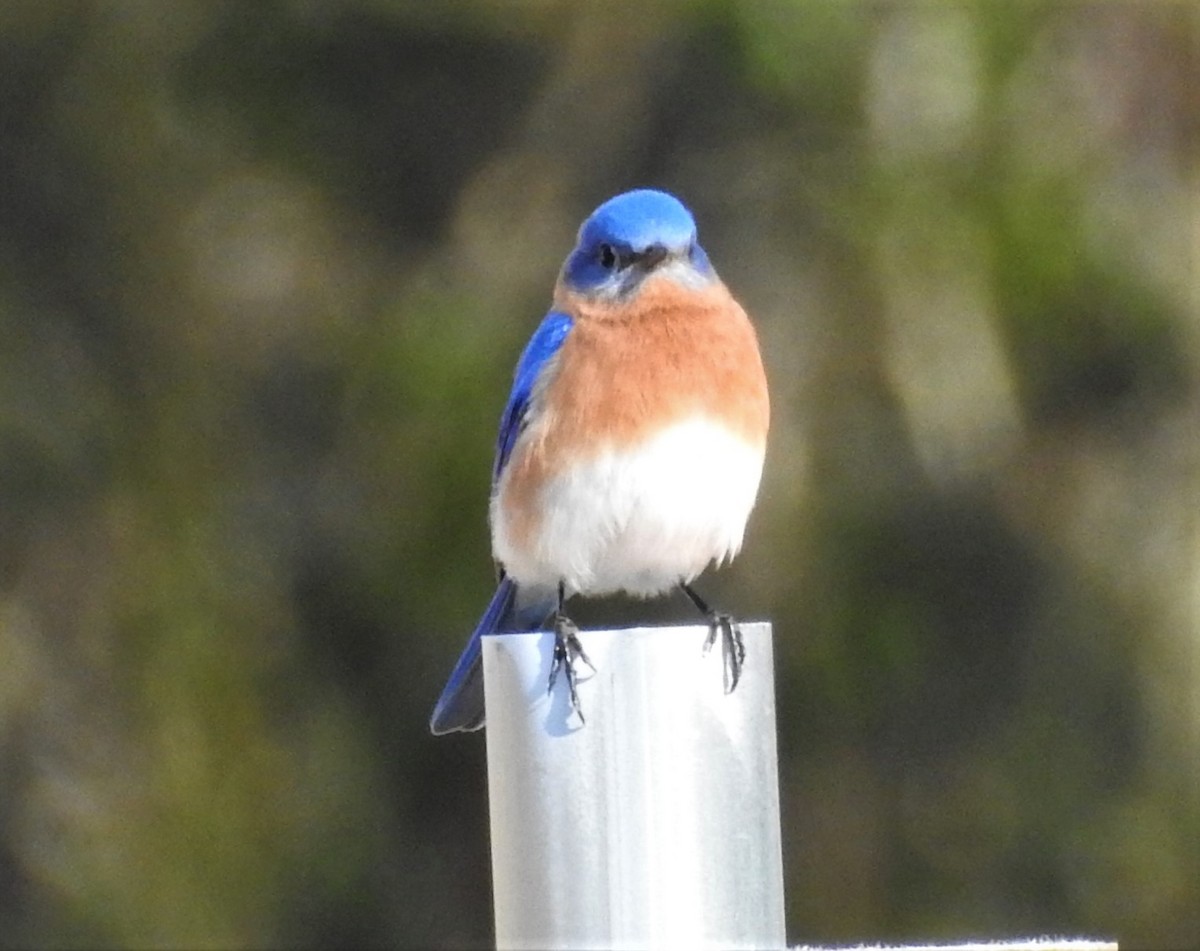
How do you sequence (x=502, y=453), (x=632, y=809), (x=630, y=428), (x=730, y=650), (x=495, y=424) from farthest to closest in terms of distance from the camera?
(x=495, y=424) → (x=502, y=453) → (x=630, y=428) → (x=730, y=650) → (x=632, y=809)

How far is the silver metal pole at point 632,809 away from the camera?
241 cm

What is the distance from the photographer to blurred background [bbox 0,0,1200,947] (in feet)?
19.2

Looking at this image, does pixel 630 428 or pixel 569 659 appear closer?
pixel 569 659

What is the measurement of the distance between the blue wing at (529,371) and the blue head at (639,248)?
3.0 inches

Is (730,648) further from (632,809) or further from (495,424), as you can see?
(495,424)

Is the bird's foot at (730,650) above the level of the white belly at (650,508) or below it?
below

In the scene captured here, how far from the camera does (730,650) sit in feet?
→ 8.56

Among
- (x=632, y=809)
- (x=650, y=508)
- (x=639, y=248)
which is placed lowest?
(x=632, y=809)

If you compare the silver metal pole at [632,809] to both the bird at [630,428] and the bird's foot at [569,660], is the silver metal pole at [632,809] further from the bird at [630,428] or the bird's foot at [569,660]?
the bird at [630,428]

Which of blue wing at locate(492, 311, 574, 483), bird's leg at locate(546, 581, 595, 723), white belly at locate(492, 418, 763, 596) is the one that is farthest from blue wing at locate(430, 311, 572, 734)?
bird's leg at locate(546, 581, 595, 723)

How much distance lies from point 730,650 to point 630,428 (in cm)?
88

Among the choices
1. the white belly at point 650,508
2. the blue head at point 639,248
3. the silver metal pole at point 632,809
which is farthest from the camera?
the blue head at point 639,248

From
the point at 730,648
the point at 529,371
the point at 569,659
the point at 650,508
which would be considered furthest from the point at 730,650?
the point at 529,371

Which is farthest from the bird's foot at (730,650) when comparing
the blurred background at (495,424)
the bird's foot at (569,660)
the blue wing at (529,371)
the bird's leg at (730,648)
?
the blurred background at (495,424)
